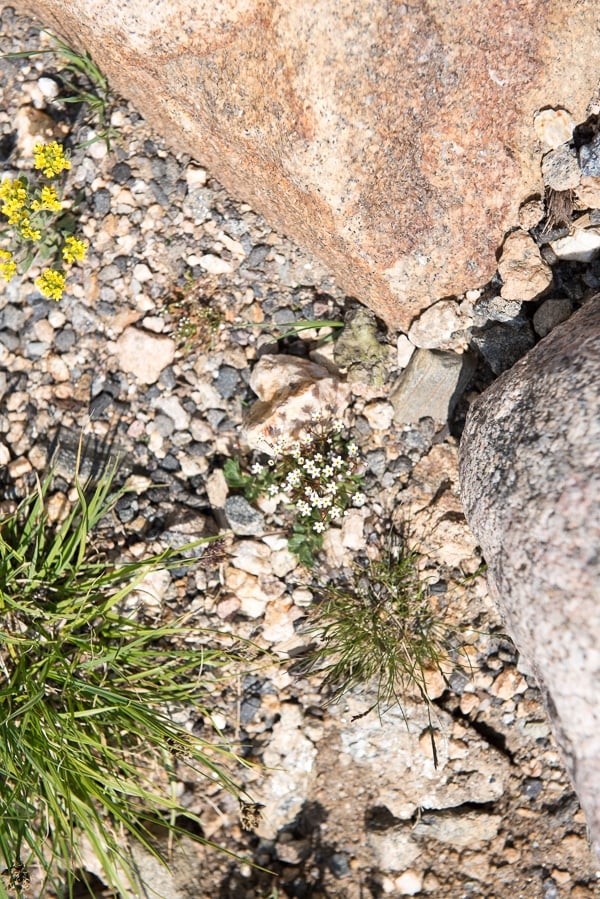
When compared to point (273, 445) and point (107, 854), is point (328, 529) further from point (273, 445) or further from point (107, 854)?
point (107, 854)

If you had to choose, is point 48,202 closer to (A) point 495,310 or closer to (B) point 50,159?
(B) point 50,159

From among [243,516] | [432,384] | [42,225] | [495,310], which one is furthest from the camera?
[42,225]

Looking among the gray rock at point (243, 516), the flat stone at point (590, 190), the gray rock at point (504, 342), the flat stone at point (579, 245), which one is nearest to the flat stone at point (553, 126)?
the flat stone at point (590, 190)

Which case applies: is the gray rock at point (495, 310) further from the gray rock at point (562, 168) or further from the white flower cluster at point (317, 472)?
the white flower cluster at point (317, 472)

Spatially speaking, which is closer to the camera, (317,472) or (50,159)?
(317,472)

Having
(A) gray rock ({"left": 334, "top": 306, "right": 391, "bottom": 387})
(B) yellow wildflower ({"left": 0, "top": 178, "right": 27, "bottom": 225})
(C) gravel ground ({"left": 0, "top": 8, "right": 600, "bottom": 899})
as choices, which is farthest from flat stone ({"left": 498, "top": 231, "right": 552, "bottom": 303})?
(B) yellow wildflower ({"left": 0, "top": 178, "right": 27, "bottom": 225})

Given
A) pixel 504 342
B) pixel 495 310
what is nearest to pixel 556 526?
pixel 504 342
